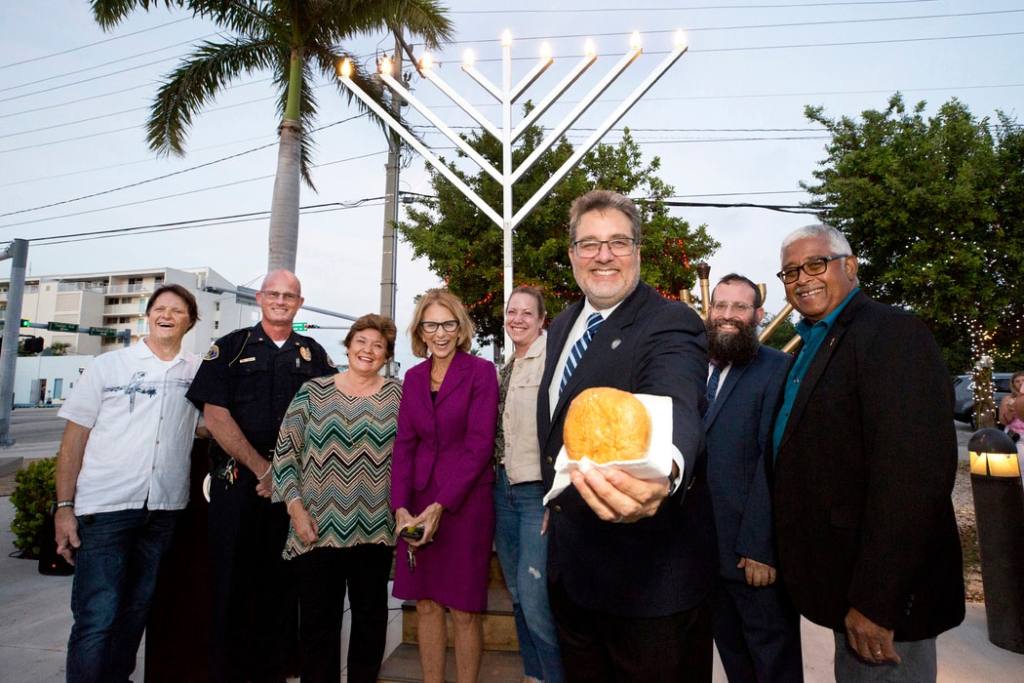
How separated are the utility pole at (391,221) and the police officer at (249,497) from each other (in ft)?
25.0

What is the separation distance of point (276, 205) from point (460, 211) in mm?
3918

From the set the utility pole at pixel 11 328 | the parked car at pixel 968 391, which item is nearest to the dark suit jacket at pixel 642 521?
the utility pole at pixel 11 328

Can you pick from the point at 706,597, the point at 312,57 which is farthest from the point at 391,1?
the point at 706,597

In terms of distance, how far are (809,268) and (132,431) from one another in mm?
2802

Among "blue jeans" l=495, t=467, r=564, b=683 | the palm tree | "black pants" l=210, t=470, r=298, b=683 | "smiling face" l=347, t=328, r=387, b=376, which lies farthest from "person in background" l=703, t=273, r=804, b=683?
the palm tree

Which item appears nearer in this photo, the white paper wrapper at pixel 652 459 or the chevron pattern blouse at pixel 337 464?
the white paper wrapper at pixel 652 459

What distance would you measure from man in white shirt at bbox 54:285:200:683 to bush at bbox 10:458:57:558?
107 inches

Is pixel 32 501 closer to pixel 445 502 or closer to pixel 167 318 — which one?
pixel 167 318

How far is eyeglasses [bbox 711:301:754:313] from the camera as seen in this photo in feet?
7.97

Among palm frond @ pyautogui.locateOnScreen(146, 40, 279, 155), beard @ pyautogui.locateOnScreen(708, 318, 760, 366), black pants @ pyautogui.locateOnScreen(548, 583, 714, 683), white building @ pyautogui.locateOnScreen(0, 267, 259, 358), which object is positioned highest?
white building @ pyautogui.locateOnScreen(0, 267, 259, 358)

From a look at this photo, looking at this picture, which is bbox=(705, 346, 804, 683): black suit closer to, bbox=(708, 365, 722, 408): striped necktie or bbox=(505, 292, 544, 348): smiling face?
bbox=(708, 365, 722, 408): striped necktie

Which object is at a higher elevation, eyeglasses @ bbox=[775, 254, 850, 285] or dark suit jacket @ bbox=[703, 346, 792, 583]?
eyeglasses @ bbox=[775, 254, 850, 285]

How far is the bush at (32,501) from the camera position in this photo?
4309 millimetres

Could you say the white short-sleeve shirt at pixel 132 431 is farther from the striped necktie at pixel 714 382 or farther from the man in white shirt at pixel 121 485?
the striped necktie at pixel 714 382
